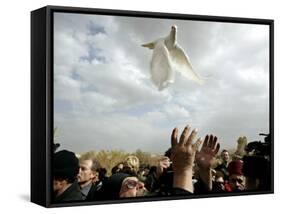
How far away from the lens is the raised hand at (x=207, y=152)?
570 centimetres

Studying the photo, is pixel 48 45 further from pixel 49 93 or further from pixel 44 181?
pixel 44 181

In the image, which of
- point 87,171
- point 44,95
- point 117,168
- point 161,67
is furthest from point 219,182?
point 44,95

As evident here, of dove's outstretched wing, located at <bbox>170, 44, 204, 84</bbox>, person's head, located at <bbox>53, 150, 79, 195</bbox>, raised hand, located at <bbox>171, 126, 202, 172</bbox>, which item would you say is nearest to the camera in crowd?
raised hand, located at <bbox>171, 126, 202, 172</bbox>

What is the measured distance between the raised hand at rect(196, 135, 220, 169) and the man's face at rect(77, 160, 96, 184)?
841 mm

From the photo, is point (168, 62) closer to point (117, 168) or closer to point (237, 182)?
point (117, 168)

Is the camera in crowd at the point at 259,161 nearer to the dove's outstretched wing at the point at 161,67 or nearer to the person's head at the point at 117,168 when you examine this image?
the dove's outstretched wing at the point at 161,67

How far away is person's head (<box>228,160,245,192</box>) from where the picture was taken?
586 cm

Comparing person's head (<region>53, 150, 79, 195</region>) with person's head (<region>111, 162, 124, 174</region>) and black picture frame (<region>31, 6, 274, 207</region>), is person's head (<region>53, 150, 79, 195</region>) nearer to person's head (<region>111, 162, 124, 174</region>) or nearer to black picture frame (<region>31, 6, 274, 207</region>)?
black picture frame (<region>31, 6, 274, 207</region>)

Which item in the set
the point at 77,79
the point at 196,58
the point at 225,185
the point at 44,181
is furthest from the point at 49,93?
the point at 225,185

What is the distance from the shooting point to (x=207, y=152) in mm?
5727

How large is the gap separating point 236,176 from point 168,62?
3.34ft

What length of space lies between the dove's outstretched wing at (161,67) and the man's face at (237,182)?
0.89 meters

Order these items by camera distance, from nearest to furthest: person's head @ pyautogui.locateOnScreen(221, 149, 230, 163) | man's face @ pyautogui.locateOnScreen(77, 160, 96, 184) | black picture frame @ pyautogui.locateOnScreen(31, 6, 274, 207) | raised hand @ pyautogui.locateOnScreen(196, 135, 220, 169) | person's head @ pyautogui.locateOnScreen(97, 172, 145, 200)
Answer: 1. black picture frame @ pyautogui.locateOnScreen(31, 6, 274, 207)
2. man's face @ pyautogui.locateOnScreen(77, 160, 96, 184)
3. person's head @ pyautogui.locateOnScreen(97, 172, 145, 200)
4. raised hand @ pyautogui.locateOnScreen(196, 135, 220, 169)
5. person's head @ pyautogui.locateOnScreen(221, 149, 230, 163)

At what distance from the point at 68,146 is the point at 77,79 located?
44cm
